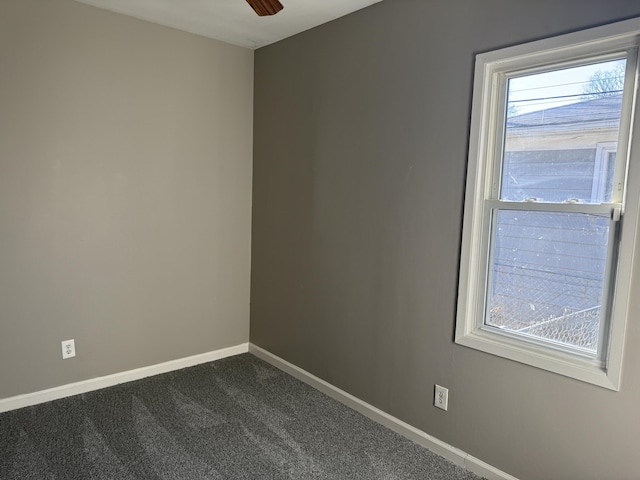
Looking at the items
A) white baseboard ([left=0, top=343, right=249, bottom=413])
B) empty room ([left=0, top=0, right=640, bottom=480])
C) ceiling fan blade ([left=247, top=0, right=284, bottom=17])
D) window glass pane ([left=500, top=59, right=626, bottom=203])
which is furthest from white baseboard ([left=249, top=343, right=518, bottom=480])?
ceiling fan blade ([left=247, top=0, right=284, bottom=17])

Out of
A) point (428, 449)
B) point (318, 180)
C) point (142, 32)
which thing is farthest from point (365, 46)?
point (428, 449)

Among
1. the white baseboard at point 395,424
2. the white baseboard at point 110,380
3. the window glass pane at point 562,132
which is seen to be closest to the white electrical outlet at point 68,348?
the white baseboard at point 110,380

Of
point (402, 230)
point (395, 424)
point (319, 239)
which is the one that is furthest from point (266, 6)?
point (395, 424)

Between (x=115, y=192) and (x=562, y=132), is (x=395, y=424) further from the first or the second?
(x=115, y=192)

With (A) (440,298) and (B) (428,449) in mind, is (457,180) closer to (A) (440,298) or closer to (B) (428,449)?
(A) (440,298)

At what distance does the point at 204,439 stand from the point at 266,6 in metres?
2.11

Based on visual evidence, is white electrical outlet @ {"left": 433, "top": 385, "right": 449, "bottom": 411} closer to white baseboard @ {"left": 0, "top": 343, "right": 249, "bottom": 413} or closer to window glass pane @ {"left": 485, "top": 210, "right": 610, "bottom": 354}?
window glass pane @ {"left": 485, "top": 210, "right": 610, "bottom": 354}

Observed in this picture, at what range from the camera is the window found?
1.70 m

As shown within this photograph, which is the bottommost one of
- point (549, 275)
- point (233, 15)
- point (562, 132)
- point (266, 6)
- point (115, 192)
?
point (549, 275)

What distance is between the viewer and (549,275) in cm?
194

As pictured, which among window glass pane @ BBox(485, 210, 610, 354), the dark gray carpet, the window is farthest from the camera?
the dark gray carpet

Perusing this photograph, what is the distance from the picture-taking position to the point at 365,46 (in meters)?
2.54

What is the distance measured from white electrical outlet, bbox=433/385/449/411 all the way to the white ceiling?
6.90 feet

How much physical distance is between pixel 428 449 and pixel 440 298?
2.62 feet
